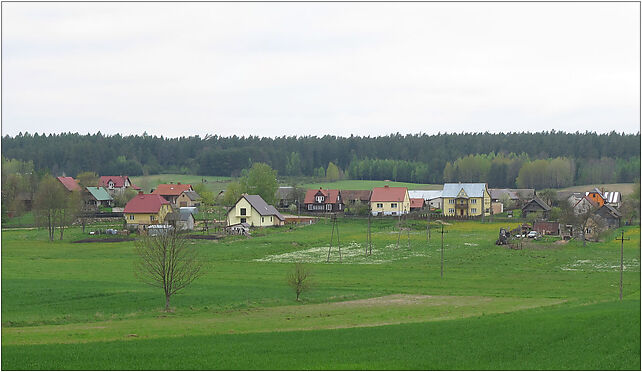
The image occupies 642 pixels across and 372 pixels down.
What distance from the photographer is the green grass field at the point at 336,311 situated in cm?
2295

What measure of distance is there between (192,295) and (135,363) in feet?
54.6

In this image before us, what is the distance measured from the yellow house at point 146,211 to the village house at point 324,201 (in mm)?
29100

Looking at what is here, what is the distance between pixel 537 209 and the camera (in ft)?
325

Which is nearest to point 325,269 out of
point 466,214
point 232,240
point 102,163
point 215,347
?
point 232,240

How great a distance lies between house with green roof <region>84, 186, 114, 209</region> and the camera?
114 meters

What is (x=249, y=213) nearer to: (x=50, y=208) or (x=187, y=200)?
(x=50, y=208)

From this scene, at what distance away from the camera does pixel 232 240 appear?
235 feet

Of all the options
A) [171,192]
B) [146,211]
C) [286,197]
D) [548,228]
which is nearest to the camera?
[548,228]

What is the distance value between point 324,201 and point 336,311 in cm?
7777

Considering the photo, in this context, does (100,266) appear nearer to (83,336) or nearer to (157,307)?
(157,307)

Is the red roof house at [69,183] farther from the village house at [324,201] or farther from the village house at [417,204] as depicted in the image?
the village house at [417,204]

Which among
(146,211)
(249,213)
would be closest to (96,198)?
(146,211)

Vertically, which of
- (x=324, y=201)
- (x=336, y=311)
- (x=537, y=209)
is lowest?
(x=336, y=311)

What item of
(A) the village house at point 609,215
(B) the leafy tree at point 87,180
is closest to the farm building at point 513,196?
(A) the village house at point 609,215
